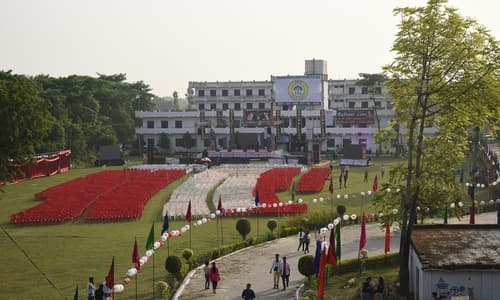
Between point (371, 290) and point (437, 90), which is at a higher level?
point (437, 90)

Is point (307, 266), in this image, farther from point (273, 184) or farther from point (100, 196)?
point (273, 184)

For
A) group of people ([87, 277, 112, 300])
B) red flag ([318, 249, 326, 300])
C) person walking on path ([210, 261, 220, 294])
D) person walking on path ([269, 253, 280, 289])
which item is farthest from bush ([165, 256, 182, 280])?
red flag ([318, 249, 326, 300])

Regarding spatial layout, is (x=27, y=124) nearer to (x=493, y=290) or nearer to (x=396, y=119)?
(x=396, y=119)

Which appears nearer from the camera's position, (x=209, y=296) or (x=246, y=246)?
(x=209, y=296)

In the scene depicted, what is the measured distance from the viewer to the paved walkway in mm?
20859

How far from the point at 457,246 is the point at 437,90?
15.3ft

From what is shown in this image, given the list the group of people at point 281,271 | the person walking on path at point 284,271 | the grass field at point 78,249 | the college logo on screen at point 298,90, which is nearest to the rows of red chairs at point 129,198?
the grass field at point 78,249

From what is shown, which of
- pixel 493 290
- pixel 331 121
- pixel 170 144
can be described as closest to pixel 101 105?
pixel 170 144

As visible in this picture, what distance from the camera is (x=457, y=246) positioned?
61.3ft

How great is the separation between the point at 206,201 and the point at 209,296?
65.0 ft

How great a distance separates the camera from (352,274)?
22688 millimetres

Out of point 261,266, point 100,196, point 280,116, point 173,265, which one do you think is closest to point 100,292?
point 173,265

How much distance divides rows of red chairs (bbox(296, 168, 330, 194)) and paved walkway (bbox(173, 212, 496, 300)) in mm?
11109

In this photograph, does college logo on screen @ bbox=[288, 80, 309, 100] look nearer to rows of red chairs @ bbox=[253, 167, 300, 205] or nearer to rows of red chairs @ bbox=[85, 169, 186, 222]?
rows of red chairs @ bbox=[253, 167, 300, 205]
